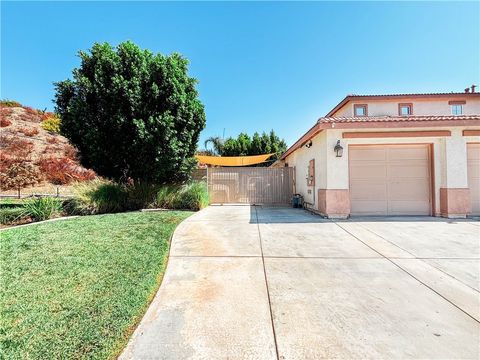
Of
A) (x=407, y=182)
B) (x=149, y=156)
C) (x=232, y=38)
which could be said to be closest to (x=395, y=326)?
(x=407, y=182)

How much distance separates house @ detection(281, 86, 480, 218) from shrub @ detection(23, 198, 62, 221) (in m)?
9.81

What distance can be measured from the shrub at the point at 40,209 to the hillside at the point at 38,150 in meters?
5.98

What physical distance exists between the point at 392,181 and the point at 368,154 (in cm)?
139

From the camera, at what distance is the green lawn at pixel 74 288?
210cm

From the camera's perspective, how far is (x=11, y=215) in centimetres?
730

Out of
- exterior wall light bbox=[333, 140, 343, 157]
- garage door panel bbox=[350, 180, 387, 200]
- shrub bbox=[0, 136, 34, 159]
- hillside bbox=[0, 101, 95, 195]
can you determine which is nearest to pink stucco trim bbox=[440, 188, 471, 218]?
garage door panel bbox=[350, 180, 387, 200]

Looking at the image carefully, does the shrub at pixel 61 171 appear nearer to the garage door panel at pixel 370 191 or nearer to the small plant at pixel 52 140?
the small plant at pixel 52 140

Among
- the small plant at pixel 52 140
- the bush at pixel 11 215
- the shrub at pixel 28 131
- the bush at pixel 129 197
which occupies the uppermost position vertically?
the shrub at pixel 28 131

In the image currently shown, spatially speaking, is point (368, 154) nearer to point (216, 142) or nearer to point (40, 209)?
point (40, 209)

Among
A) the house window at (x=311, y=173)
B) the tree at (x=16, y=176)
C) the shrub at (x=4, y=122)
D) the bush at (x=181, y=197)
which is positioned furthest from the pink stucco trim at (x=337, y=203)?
the shrub at (x=4, y=122)

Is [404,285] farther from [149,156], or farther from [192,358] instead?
[149,156]

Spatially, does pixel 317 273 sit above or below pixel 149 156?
below

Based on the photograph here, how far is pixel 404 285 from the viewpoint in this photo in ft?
11.0

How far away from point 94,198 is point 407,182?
485 inches
